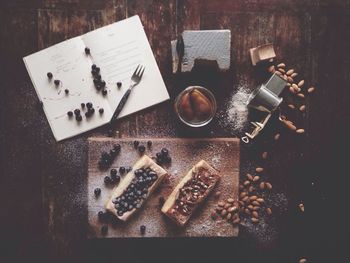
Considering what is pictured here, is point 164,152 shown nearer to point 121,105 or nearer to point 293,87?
point 121,105

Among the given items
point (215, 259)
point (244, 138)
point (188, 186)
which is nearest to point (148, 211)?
point (188, 186)

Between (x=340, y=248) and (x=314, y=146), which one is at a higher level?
(x=314, y=146)

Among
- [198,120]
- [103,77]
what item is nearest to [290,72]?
[198,120]

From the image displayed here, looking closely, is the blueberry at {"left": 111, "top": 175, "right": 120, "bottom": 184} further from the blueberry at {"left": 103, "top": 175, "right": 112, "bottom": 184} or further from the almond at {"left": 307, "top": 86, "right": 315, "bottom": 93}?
the almond at {"left": 307, "top": 86, "right": 315, "bottom": 93}

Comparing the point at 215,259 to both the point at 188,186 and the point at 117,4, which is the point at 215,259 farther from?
the point at 117,4

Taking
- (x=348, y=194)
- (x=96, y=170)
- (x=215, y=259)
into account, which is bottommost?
(x=215, y=259)

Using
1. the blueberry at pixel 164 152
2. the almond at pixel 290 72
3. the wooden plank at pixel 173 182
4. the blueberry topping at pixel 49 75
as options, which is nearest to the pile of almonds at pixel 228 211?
the wooden plank at pixel 173 182

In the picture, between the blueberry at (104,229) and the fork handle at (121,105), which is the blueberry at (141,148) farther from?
the blueberry at (104,229)
